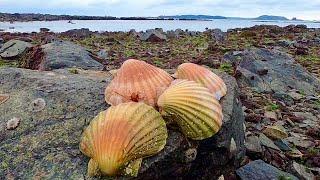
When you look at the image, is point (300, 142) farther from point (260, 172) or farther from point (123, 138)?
point (123, 138)

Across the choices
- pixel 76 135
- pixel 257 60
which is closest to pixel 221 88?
pixel 76 135

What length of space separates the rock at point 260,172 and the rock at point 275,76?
590cm

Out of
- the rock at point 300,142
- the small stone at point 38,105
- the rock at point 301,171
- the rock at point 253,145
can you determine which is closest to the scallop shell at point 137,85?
the small stone at point 38,105

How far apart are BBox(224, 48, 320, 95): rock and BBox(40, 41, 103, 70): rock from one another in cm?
410

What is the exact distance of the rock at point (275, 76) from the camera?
1221 cm

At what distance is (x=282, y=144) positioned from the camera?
753 centimetres

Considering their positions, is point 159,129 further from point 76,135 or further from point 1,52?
point 1,52

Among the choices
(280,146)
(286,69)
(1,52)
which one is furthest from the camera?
(1,52)

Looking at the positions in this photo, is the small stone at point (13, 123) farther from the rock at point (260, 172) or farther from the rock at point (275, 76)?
the rock at point (275, 76)

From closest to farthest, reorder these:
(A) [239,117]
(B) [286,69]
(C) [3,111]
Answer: (C) [3,111], (A) [239,117], (B) [286,69]

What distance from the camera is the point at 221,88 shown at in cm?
574

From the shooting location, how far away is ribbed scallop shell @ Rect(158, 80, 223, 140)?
452cm

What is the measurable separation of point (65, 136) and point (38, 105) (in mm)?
745

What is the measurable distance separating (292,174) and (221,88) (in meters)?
1.76
